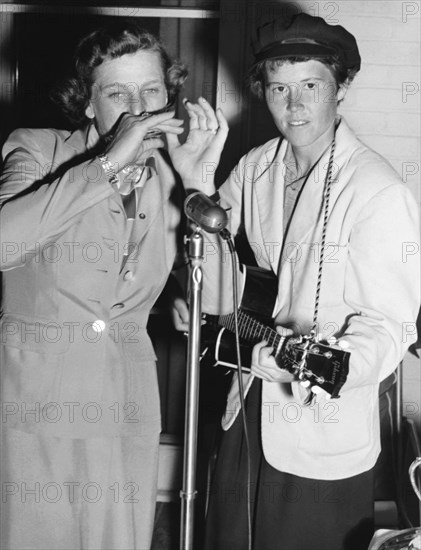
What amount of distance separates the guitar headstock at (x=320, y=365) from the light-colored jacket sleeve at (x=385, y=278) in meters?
0.16

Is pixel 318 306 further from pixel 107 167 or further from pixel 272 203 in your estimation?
pixel 107 167

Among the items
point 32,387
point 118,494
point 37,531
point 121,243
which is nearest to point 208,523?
point 118,494

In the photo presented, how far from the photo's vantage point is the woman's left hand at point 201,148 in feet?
7.83

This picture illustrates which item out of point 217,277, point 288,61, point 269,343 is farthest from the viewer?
point 217,277

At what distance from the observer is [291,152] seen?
260cm

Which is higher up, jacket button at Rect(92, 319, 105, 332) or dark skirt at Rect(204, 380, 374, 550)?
jacket button at Rect(92, 319, 105, 332)

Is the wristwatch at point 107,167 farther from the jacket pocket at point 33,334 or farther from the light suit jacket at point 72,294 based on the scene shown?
the jacket pocket at point 33,334

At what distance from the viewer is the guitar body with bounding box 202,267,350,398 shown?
199cm

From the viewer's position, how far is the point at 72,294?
2227mm

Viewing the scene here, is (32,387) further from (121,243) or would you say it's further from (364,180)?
(364,180)

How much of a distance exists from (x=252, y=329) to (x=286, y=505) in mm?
499

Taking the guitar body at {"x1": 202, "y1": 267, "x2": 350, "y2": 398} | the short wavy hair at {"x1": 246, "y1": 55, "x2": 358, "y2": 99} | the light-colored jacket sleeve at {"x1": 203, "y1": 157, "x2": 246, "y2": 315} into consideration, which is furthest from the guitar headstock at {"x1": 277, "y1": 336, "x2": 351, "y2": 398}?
the short wavy hair at {"x1": 246, "y1": 55, "x2": 358, "y2": 99}

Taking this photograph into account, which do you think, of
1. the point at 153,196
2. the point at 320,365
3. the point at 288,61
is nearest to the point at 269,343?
the point at 320,365

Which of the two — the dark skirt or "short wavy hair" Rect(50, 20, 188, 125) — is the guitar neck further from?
"short wavy hair" Rect(50, 20, 188, 125)
